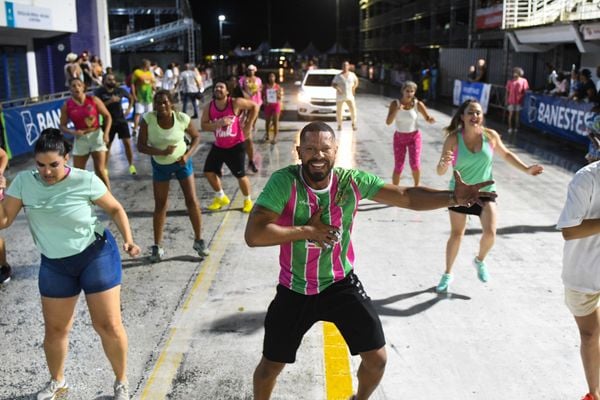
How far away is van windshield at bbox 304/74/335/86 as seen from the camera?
2211cm

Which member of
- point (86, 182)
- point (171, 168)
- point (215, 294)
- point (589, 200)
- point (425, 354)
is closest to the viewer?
point (589, 200)

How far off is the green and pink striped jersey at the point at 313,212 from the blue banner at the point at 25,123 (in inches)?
443

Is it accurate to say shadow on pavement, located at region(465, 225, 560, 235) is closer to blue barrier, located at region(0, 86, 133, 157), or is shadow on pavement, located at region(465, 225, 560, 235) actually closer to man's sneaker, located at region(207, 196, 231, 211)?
man's sneaker, located at region(207, 196, 231, 211)

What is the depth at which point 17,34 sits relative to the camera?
23.2 metres

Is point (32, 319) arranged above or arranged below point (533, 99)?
below

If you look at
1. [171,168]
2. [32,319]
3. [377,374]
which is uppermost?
[171,168]

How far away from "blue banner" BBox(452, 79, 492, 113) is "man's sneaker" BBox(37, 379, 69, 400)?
20.7 m

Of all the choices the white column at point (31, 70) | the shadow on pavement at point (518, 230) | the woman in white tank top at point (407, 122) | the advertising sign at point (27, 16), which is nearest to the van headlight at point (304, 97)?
the advertising sign at point (27, 16)

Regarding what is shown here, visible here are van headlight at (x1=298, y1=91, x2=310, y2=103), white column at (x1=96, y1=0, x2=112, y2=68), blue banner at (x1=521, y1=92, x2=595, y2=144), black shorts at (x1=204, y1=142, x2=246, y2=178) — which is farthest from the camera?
white column at (x1=96, y1=0, x2=112, y2=68)

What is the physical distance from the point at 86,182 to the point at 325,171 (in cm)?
162

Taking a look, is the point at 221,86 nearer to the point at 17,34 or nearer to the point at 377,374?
the point at 377,374

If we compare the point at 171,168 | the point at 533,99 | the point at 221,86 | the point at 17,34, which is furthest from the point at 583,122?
the point at 17,34

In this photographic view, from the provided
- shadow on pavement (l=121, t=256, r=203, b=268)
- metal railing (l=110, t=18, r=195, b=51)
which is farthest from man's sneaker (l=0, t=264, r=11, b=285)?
metal railing (l=110, t=18, r=195, b=51)

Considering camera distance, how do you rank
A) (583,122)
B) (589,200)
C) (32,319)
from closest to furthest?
(589,200) → (32,319) → (583,122)
